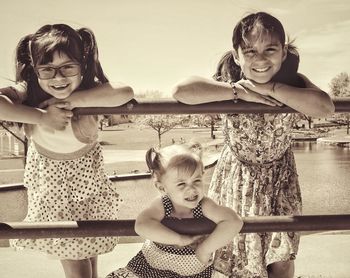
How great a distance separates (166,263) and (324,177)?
100ft

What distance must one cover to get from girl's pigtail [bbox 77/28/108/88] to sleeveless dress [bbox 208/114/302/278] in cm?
43

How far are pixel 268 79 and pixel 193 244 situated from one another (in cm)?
50

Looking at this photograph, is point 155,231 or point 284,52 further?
point 284,52

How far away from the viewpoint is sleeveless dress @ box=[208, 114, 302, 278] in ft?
4.63

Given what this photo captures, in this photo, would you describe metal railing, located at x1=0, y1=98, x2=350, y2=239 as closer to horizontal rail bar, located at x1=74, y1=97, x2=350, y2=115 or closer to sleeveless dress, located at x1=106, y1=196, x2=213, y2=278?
horizontal rail bar, located at x1=74, y1=97, x2=350, y2=115

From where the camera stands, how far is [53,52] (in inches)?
50.9

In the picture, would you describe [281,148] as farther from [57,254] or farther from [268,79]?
[57,254]

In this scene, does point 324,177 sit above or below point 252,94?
below

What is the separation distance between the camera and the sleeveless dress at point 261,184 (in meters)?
1.41

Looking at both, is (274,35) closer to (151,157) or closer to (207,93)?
(207,93)

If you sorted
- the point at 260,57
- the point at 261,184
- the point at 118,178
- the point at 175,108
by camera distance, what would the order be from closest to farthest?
the point at 175,108, the point at 260,57, the point at 261,184, the point at 118,178

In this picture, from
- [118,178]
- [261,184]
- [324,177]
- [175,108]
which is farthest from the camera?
[324,177]

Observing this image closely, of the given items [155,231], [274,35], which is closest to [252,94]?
[274,35]

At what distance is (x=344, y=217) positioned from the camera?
114 centimetres
